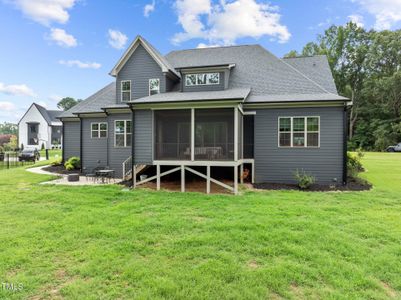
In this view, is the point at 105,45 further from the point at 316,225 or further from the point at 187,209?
the point at 316,225

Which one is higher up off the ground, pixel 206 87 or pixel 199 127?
pixel 206 87

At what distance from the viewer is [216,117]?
14812 millimetres

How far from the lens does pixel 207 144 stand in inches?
596

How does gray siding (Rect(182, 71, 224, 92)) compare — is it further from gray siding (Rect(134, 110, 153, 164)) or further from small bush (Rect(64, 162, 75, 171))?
small bush (Rect(64, 162, 75, 171))

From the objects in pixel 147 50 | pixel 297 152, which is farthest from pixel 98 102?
pixel 297 152

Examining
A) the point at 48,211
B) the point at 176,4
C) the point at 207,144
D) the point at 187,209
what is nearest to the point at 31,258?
the point at 48,211

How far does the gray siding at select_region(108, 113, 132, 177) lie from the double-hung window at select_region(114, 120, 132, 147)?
185mm

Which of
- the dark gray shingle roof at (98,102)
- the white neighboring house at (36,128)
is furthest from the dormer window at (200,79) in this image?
the white neighboring house at (36,128)

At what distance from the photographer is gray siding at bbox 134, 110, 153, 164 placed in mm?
11453

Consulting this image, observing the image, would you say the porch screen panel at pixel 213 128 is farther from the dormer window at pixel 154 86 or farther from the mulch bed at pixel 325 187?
the mulch bed at pixel 325 187

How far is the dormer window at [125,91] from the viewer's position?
584 inches

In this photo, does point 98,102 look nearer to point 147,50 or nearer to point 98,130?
point 98,130

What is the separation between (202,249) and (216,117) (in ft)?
35.2

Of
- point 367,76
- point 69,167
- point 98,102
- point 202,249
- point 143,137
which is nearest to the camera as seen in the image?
point 202,249
